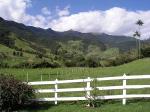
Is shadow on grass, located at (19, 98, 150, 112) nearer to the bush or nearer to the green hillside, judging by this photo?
the bush

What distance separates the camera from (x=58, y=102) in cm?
2436

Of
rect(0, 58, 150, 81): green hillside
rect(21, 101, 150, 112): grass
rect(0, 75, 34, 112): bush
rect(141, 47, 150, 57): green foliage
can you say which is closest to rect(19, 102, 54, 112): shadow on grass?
rect(21, 101, 150, 112): grass

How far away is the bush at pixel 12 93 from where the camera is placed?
22.1m

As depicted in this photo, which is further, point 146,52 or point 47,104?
point 146,52

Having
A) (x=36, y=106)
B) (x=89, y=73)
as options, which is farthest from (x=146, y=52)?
(x=36, y=106)

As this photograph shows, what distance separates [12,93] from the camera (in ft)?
73.5

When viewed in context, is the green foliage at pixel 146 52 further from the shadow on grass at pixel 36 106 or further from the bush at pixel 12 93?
the bush at pixel 12 93

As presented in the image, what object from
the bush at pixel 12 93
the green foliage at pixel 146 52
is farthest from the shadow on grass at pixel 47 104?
the green foliage at pixel 146 52

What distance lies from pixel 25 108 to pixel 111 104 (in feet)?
16.1

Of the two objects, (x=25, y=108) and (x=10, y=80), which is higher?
(x=10, y=80)

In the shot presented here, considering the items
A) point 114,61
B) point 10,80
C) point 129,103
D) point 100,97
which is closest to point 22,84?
point 10,80

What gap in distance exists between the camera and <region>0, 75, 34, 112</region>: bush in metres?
22.1

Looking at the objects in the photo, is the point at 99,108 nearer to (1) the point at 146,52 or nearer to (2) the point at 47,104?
→ (2) the point at 47,104

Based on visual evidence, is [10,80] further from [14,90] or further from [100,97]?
[100,97]
